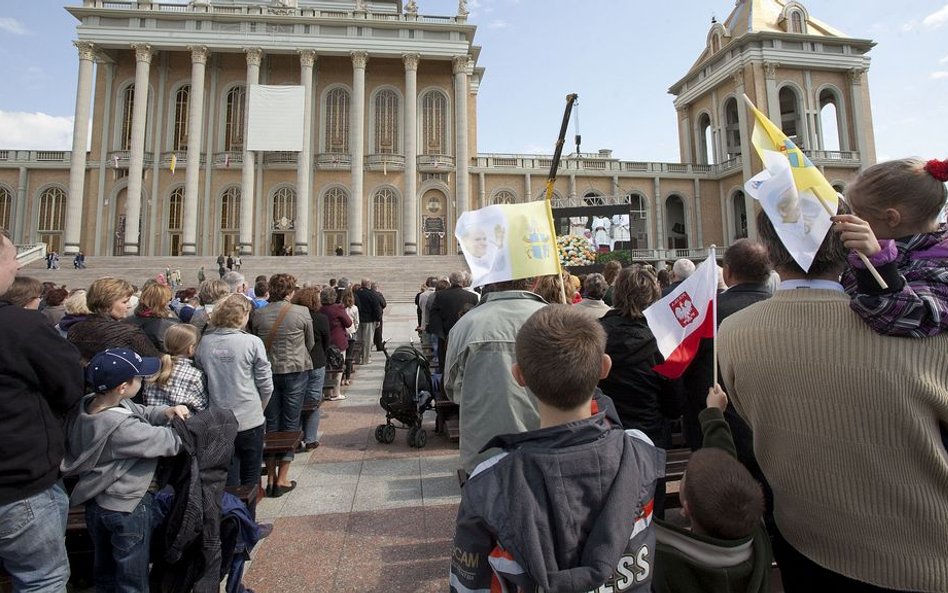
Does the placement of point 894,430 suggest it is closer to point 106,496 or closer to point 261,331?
point 106,496

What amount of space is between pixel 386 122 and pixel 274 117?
737 centimetres

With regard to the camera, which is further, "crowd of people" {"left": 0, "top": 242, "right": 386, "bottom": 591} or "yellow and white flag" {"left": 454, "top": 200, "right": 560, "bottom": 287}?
"yellow and white flag" {"left": 454, "top": 200, "right": 560, "bottom": 287}

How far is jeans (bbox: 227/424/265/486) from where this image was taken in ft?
13.4

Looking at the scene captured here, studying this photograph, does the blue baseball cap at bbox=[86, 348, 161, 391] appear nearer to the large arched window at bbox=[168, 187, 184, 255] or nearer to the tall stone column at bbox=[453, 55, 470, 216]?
the tall stone column at bbox=[453, 55, 470, 216]

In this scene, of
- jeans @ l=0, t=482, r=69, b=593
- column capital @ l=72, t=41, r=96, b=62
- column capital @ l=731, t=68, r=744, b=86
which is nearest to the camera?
jeans @ l=0, t=482, r=69, b=593

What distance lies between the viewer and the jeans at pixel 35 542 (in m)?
2.22

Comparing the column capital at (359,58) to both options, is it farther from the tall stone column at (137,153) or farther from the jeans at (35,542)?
the jeans at (35,542)

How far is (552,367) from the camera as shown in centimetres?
156

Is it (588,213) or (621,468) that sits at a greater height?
(588,213)

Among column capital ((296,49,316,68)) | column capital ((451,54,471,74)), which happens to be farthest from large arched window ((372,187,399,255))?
column capital ((451,54,471,74))

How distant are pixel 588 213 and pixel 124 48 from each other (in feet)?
111

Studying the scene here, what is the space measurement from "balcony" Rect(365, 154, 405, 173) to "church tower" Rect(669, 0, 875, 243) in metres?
23.3

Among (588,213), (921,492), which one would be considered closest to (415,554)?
(921,492)

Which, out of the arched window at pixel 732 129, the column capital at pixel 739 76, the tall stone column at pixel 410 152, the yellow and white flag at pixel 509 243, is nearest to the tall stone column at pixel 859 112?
the arched window at pixel 732 129
